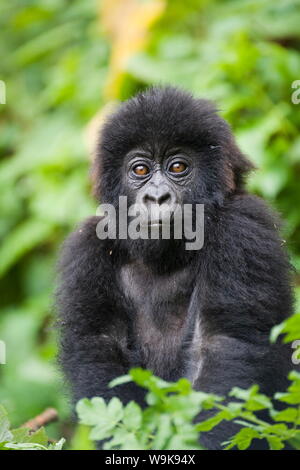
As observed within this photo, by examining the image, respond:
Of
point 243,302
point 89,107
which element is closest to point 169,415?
point 243,302

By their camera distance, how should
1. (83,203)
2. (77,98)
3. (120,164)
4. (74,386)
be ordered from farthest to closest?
(77,98) < (83,203) < (120,164) < (74,386)

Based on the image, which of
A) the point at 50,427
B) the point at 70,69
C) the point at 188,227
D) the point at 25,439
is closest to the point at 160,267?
the point at 188,227

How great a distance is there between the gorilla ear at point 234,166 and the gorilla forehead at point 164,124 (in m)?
0.08

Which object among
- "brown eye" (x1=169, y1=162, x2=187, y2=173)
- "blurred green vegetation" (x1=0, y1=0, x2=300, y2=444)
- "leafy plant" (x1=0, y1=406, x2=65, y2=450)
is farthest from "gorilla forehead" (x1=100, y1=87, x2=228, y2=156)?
"blurred green vegetation" (x1=0, y1=0, x2=300, y2=444)

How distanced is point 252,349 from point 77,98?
222 inches

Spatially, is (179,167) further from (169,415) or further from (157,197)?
(169,415)

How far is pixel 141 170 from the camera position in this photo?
4602mm

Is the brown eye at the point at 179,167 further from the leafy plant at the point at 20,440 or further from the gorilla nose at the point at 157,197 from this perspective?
the leafy plant at the point at 20,440

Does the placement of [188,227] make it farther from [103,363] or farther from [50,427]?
[50,427]

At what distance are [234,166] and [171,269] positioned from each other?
686 millimetres

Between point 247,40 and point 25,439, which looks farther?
point 247,40

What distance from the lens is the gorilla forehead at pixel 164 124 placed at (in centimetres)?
446

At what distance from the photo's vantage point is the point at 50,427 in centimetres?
720
